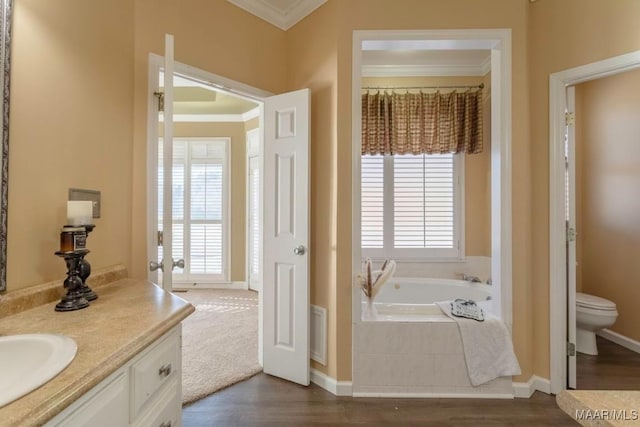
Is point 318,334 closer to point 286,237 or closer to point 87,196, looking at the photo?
point 286,237

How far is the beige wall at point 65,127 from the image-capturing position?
123 centimetres

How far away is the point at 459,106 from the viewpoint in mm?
3248

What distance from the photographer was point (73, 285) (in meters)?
1.19

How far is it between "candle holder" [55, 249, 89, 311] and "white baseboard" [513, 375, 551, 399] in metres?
2.58

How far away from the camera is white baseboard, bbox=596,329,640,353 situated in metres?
2.81

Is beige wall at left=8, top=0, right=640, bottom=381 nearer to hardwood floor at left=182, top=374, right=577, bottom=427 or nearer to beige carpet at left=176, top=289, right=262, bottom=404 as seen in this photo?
hardwood floor at left=182, top=374, right=577, bottom=427

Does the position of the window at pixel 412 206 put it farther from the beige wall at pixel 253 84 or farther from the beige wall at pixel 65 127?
the beige wall at pixel 65 127

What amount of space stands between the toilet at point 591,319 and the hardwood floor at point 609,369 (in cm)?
9

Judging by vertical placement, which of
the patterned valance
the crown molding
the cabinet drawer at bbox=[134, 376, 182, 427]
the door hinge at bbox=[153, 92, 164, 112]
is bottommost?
the cabinet drawer at bbox=[134, 376, 182, 427]

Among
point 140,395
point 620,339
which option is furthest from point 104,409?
point 620,339

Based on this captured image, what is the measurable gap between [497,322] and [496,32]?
201 centimetres

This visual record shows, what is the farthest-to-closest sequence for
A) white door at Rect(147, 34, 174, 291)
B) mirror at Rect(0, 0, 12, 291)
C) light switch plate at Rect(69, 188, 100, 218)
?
white door at Rect(147, 34, 174, 291) < light switch plate at Rect(69, 188, 100, 218) < mirror at Rect(0, 0, 12, 291)

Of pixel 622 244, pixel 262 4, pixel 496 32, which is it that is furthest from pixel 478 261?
pixel 262 4

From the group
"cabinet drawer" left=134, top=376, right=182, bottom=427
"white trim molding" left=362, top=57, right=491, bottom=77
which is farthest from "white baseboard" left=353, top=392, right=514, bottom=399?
"white trim molding" left=362, top=57, right=491, bottom=77
